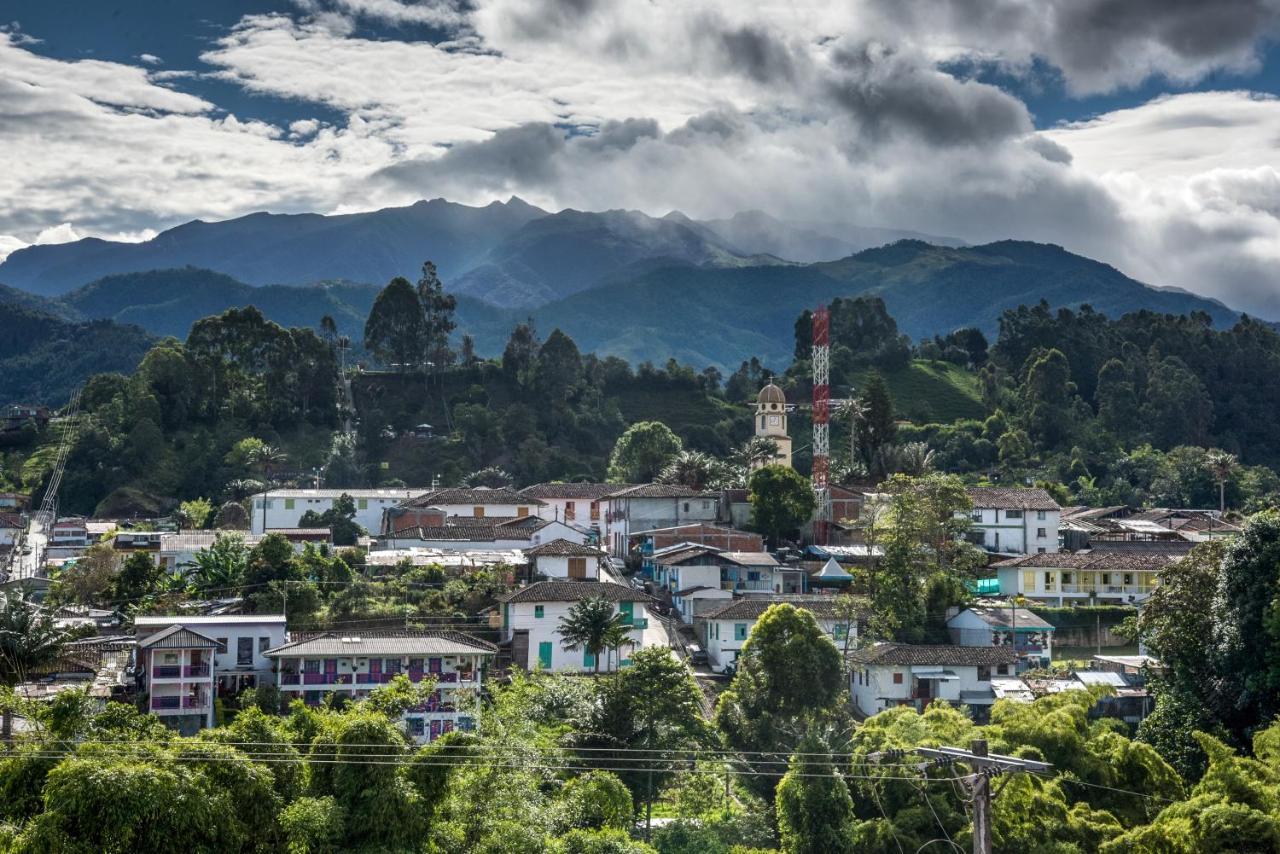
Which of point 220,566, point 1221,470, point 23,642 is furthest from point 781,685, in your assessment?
point 1221,470

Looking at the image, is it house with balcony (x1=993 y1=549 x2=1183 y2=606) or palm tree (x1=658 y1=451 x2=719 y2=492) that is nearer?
house with balcony (x1=993 y1=549 x2=1183 y2=606)

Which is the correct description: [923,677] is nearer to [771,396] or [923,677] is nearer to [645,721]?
[645,721]

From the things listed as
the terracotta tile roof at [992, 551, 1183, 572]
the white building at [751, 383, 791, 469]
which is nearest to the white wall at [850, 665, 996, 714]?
the terracotta tile roof at [992, 551, 1183, 572]

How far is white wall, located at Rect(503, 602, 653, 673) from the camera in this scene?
143ft

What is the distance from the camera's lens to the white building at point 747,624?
Answer: 45344 mm

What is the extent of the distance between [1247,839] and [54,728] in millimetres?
18872

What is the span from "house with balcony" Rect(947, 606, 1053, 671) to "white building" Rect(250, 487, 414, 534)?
27.4m

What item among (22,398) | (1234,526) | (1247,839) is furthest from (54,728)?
(22,398)

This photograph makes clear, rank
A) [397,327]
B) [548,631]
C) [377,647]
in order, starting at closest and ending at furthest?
[377,647] < [548,631] < [397,327]

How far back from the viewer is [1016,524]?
61781 millimetres

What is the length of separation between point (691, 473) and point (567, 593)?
76.8 ft

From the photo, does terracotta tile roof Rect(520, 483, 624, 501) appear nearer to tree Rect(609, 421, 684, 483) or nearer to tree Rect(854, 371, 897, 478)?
tree Rect(609, 421, 684, 483)

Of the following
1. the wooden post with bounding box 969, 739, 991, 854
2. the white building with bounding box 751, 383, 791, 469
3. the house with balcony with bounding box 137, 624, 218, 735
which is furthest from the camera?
the white building with bounding box 751, 383, 791, 469

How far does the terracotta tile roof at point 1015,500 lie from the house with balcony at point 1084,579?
6.85 meters
